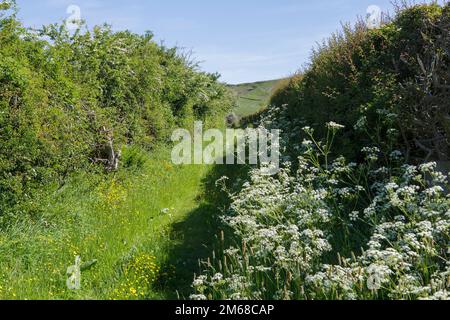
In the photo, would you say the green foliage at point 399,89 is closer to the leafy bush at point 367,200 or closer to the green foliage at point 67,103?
the leafy bush at point 367,200

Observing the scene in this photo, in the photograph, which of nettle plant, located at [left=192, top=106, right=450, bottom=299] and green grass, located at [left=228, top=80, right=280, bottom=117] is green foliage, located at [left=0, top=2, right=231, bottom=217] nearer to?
nettle plant, located at [left=192, top=106, right=450, bottom=299]

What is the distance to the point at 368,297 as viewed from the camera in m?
3.92

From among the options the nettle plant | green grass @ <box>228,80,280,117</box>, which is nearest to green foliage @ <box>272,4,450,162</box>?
the nettle plant

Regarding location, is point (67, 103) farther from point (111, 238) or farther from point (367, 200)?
point (367, 200)

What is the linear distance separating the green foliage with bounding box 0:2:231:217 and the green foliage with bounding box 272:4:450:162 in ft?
17.3

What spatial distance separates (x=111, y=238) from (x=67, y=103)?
335 cm

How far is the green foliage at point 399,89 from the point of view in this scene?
251 inches

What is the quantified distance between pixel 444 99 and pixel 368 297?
3.56 metres

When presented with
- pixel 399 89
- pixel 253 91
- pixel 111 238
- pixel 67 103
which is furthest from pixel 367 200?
pixel 253 91

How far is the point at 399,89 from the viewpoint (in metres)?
7.00

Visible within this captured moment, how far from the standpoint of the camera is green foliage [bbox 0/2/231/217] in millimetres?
7152

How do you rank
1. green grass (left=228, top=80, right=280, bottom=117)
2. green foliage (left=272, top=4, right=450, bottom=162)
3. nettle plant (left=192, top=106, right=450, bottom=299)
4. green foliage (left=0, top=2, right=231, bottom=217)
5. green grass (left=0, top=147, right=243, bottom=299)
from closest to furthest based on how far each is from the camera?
1. nettle plant (left=192, top=106, right=450, bottom=299)
2. green grass (left=0, top=147, right=243, bottom=299)
3. green foliage (left=272, top=4, right=450, bottom=162)
4. green foliage (left=0, top=2, right=231, bottom=217)
5. green grass (left=228, top=80, right=280, bottom=117)

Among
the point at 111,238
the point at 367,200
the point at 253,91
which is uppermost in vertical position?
the point at 253,91

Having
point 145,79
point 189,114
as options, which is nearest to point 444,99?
point 145,79
